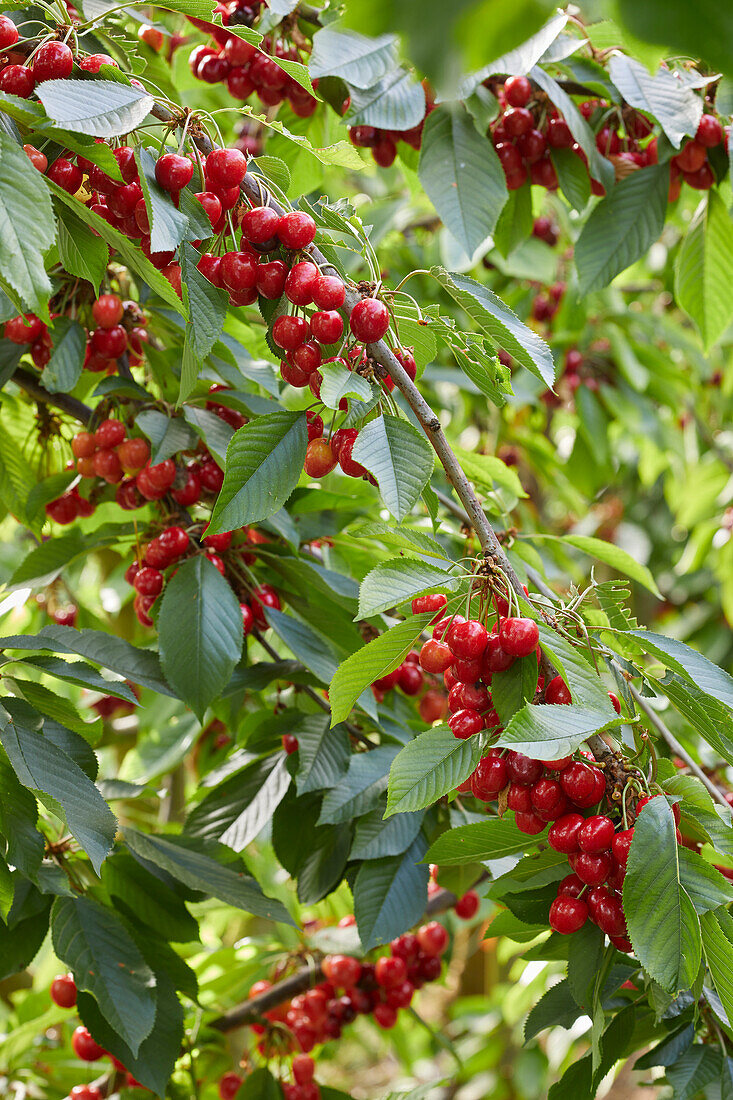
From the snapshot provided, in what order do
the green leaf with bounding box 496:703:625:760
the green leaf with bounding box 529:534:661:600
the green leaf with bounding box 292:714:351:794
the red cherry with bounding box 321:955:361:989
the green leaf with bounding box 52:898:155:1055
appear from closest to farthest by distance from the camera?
the green leaf with bounding box 496:703:625:760 < the green leaf with bounding box 52:898:155:1055 < the green leaf with bounding box 292:714:351:794 < the green leaf with bounding box 529:534:661:600 < the red cherry with bounding box 321:955:361:989

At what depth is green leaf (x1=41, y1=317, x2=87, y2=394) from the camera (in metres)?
0.97

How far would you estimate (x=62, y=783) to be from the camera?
768mm

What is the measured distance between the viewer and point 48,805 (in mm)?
737

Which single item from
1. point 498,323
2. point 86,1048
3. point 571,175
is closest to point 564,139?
point 571,175

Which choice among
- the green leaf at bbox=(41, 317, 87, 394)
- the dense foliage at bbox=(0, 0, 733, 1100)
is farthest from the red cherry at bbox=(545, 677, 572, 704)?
the green leaf at bbox=(41, 317, 87, 394)

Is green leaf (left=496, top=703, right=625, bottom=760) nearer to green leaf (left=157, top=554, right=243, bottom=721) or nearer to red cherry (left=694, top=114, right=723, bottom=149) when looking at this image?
green leaf (left=157, top=554, right=243, bottom=721)

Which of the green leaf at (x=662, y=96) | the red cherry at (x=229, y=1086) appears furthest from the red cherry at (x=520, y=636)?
the red cherry at (x=229, y=1086)

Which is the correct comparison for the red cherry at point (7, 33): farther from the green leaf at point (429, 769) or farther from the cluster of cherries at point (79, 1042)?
Answer: the cluster of cherries at point (79, 1042)

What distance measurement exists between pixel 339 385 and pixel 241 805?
23.6 inches

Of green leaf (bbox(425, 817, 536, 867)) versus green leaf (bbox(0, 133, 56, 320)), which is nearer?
green leaf (bbox(0, 133, 56, 320))

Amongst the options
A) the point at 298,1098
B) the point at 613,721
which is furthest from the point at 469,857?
the point at 298,1098

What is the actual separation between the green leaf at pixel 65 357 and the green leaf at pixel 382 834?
578 millimetres

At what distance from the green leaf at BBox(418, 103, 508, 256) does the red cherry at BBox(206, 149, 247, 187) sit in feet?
1.06

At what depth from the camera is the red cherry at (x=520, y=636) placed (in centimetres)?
65
